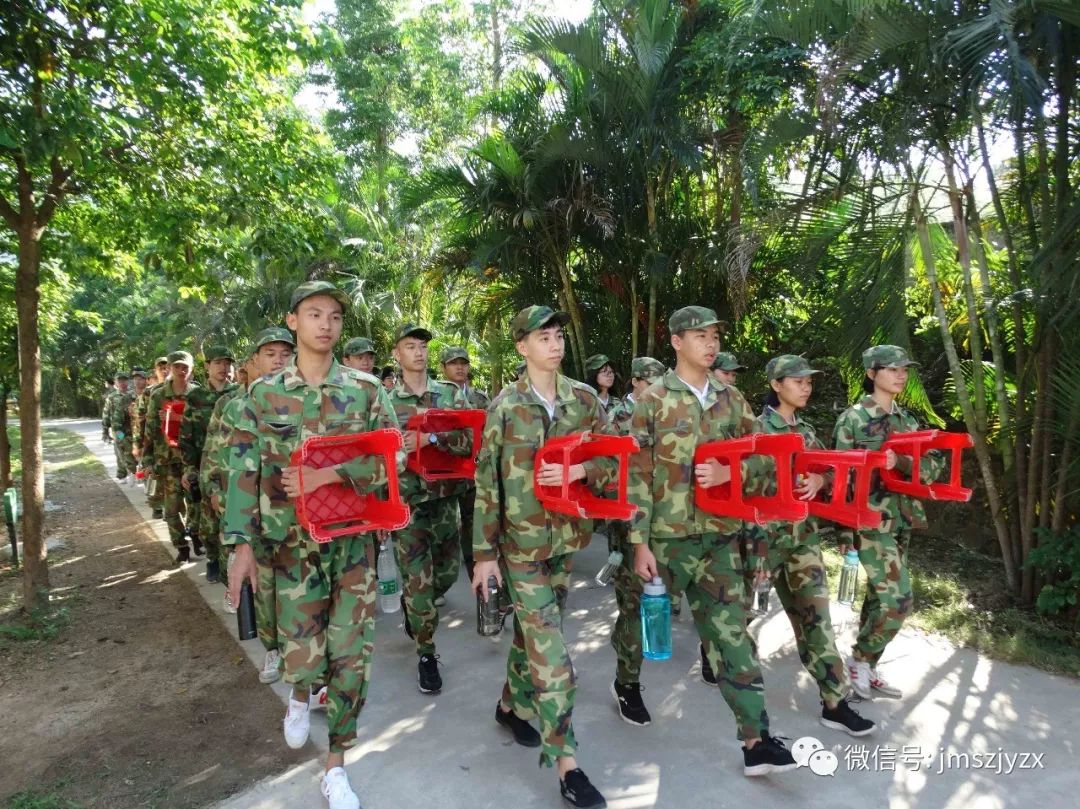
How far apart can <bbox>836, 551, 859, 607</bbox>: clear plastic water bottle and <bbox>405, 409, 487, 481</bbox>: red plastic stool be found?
97.1 inches

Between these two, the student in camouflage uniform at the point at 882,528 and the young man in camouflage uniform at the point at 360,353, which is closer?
the student in camouflage uniform at the point at 882,528

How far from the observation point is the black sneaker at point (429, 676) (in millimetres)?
4320

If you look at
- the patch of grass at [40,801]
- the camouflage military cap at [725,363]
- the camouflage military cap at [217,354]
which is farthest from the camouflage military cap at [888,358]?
the camouflage military cap at [217,354]

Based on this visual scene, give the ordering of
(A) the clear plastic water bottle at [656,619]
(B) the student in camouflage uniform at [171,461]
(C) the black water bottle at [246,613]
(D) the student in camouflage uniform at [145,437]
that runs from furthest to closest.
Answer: (D) the student in camouflage uniform at [145,437] → (B) the student in camouflage uniform at [171,461] → (A) the clear plastic water bottle at [656,619] → (C) the black water bottle at [246,613]

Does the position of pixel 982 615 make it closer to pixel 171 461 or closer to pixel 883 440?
pixel 883 440

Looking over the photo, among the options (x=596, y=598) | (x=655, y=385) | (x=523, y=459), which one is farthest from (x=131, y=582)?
(x=655, y=385)

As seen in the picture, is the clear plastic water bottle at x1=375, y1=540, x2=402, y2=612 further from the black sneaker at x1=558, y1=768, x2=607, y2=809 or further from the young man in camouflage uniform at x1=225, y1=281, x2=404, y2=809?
the black sneaker at x1=558, y1=768, x2=607, y2=809

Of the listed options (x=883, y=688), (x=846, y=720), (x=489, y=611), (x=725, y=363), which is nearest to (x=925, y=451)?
(x=883, y=688)

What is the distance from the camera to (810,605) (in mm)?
3809

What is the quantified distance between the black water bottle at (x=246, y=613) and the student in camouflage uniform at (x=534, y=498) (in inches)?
42.0

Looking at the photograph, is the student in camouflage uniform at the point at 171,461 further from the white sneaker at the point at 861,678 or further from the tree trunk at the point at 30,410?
the white sneaker at the point at 861,678

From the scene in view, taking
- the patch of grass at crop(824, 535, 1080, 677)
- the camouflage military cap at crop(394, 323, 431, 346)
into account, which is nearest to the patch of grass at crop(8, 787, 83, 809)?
the camouflage military cap at crop(394, 323, 431, 346)

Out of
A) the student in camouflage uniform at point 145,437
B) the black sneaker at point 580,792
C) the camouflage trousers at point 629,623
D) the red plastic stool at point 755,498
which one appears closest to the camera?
the black sneaker at point 580,792

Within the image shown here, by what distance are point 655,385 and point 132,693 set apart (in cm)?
376
